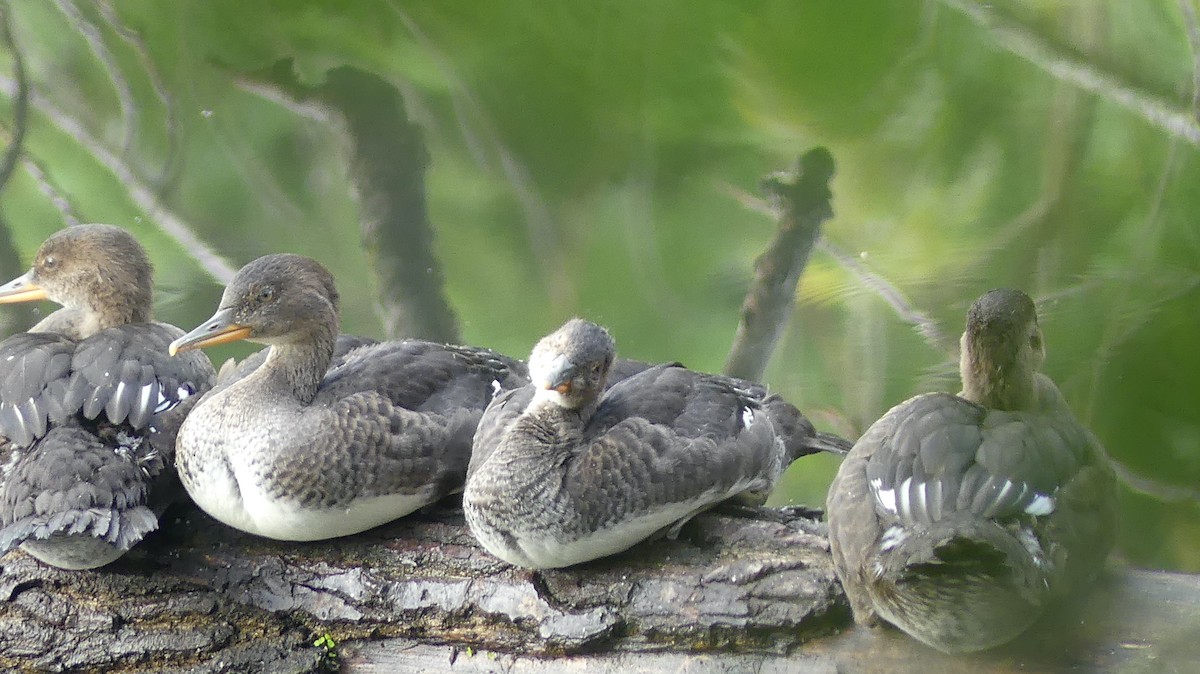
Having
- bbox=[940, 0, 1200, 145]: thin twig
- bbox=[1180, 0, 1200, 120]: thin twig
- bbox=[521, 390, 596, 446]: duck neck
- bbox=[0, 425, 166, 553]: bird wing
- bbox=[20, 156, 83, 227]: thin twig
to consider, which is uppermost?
bbox=[1180, 0, 1200, 120]: thin twig

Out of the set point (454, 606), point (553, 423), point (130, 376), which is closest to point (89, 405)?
point (130, 376)

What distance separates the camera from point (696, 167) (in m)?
2.79

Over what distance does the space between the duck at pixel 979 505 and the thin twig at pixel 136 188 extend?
7.29ft

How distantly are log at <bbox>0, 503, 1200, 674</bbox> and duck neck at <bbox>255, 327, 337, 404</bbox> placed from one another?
40cm

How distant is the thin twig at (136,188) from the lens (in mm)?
3158

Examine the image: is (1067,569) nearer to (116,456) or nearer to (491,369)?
(491,369)

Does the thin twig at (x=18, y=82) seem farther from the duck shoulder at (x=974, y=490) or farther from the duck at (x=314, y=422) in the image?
the duck shoulder at (x=974, y=490)

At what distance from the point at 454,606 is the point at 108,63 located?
217 centimetres

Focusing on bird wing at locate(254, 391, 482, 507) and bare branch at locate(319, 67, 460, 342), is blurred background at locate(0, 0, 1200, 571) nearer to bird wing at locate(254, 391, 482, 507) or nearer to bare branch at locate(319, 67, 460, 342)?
bare branch at locate(319, 67, 460, 342)

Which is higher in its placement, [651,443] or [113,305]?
[651,443]

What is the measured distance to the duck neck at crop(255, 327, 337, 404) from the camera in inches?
96.8

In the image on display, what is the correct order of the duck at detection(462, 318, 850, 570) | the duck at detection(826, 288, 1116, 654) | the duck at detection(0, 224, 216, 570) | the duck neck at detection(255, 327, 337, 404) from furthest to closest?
the duck neck at detection(255, 327, 337, 404), the duck at detection(0, 224, 216, 570), the duck at detection(462, 318, 850, 570), the duck at detection(826, 288, 1116, 654)

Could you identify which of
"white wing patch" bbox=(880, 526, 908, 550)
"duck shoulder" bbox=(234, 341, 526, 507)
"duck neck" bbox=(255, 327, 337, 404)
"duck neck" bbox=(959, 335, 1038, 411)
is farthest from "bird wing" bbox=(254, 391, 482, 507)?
"duck neck" bbox=(959, 335, 1038, 411)

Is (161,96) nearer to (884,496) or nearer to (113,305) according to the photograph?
(113,305)
